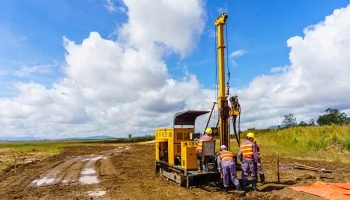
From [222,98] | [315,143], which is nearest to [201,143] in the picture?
[222,98]

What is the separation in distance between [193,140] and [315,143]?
17.8 metres

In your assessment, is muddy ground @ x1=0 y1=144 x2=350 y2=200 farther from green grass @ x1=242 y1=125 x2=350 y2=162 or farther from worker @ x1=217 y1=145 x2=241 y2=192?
green grass @ x1=242 y1=125 x2=350 y2=162

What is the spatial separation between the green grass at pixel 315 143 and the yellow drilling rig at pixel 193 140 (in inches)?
435

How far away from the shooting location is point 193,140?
1655 centimetres

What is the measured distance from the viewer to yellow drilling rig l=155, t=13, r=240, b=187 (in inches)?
591

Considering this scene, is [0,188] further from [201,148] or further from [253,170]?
[253,170]

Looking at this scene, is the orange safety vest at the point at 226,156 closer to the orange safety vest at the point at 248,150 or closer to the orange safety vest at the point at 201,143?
the orange safety vest at the point at 248,150

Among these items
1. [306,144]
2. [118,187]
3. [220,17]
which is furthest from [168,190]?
[306,144]

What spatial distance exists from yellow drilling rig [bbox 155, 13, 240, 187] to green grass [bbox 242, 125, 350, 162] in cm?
1106

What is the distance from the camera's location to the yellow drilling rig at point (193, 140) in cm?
1500

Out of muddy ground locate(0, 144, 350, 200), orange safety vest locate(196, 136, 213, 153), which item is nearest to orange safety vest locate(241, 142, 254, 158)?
muddy ground locate(0, 144, 350, 200)

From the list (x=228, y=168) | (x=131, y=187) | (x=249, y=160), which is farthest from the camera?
(x=131, y=187)

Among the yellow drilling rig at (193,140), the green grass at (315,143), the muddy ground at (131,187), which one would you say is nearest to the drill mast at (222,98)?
the yellow drilling rig at (193,140)

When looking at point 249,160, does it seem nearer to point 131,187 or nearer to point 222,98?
point 222,98
